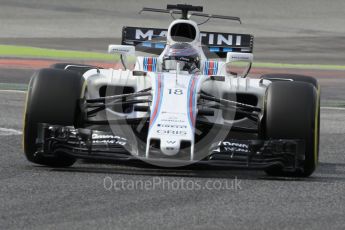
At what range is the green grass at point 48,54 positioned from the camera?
22703 mm

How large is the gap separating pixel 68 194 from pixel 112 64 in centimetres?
1325

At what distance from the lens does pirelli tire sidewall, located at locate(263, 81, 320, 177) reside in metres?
9.59

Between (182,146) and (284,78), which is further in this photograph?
(284,78)

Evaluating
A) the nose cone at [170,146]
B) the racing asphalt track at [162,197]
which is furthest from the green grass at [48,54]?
the nose cone at [170,146]

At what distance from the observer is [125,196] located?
850cm

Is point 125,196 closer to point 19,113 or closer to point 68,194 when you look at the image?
point 68,194

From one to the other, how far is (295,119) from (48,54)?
45.8 feet

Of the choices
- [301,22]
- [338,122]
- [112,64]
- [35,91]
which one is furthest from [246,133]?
[301,22]

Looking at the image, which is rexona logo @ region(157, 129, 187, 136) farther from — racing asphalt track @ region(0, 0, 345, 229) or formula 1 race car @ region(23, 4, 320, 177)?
racing asphalt track @ region(0, 0, 345, 229)

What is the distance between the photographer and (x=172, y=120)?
9453 millimetres

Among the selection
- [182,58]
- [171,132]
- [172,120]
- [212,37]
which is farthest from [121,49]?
[171,132]

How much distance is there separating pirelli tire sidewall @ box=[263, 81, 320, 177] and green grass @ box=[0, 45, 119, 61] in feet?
42.9

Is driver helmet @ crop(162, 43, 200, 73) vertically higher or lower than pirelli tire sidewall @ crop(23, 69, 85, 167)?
higher

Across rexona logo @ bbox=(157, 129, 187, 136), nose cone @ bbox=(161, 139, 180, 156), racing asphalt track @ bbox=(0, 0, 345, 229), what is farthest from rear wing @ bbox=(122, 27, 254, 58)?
nose cone @ bbox=(161, 139, 180, 156)
